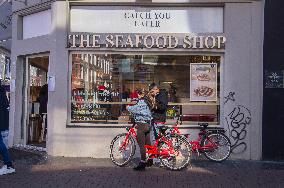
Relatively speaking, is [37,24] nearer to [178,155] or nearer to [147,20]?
[147,20]

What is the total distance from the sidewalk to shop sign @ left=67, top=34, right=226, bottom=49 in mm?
2729

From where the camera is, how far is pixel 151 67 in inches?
488

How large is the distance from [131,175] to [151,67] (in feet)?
11.4

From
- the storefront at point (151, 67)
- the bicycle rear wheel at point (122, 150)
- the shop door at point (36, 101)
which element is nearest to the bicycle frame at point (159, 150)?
the bicycle rear wheel at point (122, 150)

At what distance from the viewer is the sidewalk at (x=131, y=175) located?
8898mm

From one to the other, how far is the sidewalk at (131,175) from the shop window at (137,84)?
126cm

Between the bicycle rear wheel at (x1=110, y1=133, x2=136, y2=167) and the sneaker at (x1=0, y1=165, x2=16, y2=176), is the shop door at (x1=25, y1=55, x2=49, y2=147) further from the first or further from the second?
the sneaker at (x1=0, y1=165, x2=16, y2=176)

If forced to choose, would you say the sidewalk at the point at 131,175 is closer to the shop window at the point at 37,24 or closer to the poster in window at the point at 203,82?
the poster in window at the point at 203,82

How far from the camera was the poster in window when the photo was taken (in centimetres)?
1231

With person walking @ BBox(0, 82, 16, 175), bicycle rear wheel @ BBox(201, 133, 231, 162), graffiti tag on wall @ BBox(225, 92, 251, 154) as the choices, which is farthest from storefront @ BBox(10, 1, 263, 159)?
person walking @ BBox(0, 82, 16, 175)

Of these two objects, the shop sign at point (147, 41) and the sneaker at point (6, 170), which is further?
the shop sign at point (147, 41)

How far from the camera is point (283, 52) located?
38.9 ft

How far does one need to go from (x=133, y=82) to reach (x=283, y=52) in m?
3.61

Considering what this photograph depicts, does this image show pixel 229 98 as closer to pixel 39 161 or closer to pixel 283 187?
pixel 283 187
